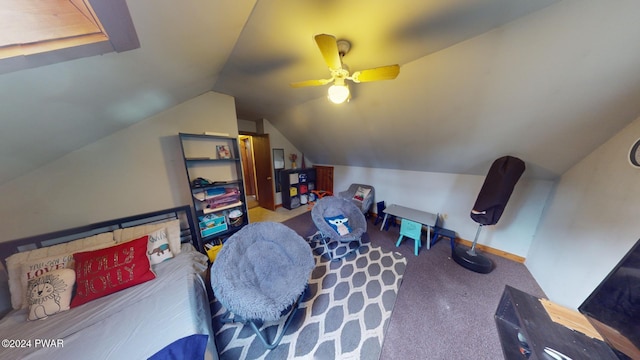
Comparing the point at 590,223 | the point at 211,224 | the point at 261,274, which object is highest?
the point at 590,223

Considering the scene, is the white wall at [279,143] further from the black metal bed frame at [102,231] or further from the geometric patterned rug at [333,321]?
the geometric patterned rug at [333,321]

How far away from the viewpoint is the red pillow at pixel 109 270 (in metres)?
1.23

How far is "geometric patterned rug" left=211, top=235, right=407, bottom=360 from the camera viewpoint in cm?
128

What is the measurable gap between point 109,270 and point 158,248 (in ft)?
1.09

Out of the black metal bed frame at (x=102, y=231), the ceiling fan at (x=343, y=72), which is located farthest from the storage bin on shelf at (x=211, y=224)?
the ceiling fan at (x=343, y=72)

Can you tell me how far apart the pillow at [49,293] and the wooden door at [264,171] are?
9.23 ft

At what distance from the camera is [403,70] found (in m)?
1.62

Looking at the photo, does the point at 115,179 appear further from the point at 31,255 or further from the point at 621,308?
the point at 621,308

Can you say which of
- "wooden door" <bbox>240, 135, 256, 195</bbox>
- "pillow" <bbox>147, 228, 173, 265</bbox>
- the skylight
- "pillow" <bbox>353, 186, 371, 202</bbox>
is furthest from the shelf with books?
the skylight

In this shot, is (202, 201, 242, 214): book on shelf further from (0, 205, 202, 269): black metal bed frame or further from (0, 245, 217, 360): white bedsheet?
(0, 245, 217, 360): white bedsheet

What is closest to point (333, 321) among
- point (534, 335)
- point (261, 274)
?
point (261, 274)

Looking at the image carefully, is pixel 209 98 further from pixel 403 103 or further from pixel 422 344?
pixel 422 344

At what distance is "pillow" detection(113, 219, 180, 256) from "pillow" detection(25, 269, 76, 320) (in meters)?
0.40

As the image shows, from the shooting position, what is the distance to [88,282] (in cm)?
124
